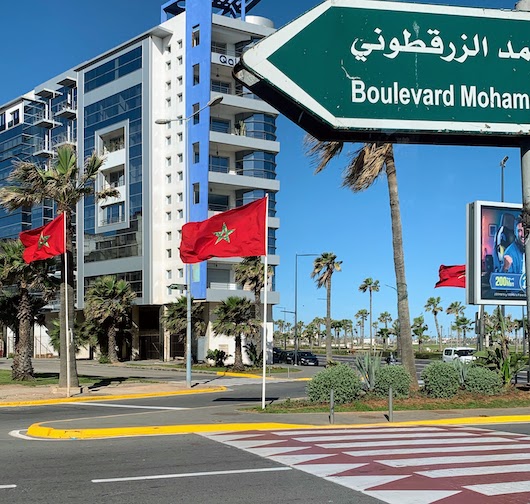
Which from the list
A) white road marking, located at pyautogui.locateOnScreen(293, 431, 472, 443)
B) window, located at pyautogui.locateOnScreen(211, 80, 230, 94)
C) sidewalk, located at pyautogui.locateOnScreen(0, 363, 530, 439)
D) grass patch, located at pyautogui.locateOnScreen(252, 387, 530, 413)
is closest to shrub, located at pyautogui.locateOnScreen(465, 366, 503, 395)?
grass patch, located at pyautogui.locateOnScreen(252, 387, 530, 413)

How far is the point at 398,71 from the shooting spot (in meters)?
13.6

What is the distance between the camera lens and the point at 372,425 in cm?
1472

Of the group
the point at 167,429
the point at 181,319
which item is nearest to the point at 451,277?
the point at 167,429

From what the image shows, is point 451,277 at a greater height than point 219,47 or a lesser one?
lesser

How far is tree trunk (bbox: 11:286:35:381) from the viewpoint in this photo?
31641 mm

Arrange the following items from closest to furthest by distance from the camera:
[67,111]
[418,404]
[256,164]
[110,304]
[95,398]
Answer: [418,404]
[95,398]
[110,304]
[256,164]
[67,111]

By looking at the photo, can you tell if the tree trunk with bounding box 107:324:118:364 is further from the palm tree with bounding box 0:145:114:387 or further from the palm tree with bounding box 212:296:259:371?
the palm tree with bounding box 0:145:114:387

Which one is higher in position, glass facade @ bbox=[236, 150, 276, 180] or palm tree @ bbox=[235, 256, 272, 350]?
glass facade @ bbox=[236, 150, 276, 180]

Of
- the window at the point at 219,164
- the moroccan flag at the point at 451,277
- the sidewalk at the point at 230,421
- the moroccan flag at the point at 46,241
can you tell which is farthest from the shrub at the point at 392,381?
the window at the point at 219,164

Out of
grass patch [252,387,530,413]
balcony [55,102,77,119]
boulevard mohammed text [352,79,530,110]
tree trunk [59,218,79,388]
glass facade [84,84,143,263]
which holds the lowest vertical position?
grass patch [252,387,530,413]

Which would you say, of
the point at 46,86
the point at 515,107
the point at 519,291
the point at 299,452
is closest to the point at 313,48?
the point at 515,107

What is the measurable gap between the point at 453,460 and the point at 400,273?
40.4ft

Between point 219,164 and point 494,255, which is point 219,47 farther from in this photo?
point 494,255

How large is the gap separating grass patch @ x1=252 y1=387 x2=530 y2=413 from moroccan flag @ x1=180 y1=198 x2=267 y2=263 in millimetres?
4051
